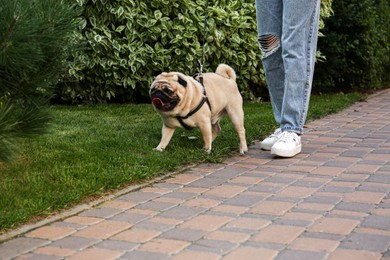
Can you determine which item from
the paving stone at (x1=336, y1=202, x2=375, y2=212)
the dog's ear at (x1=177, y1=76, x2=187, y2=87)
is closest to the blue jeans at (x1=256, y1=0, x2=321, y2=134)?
the dog's ear at (x1=177, y1=76, x2=187, y2=87)

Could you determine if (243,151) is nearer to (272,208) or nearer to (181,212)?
(272,208)

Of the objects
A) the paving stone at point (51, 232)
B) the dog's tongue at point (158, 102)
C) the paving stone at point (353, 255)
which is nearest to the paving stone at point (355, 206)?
the paving stone at point (353, 255)

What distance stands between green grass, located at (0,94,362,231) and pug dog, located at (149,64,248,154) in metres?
0.16

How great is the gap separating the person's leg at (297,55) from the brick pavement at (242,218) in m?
0.39

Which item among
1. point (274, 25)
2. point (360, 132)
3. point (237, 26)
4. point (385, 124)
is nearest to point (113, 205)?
point (274, 25)

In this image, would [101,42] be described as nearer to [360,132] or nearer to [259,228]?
[360,132]

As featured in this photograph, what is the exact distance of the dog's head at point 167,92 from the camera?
4.51m

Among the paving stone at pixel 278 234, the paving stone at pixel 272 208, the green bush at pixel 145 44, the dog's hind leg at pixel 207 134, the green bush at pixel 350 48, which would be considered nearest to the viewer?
the paving stone at pixel 278 234

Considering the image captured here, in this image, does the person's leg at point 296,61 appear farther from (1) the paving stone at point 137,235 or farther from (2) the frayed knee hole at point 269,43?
(1) the paving stone at point 137,235

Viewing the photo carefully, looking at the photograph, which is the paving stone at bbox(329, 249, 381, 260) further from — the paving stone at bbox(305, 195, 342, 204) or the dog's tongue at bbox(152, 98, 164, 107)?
the dog's tongue at bbox(152, 98, 164, 107)

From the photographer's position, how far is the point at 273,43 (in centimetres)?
524

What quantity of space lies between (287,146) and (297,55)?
688 millimetres

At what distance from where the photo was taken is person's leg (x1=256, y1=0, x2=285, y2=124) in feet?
17.0

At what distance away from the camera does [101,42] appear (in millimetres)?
7195
